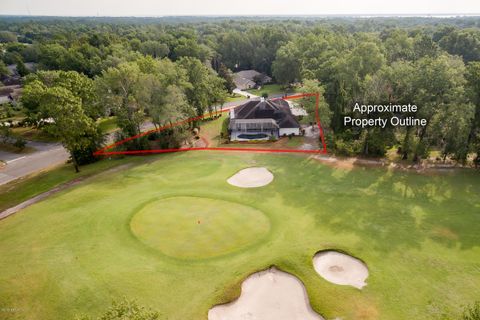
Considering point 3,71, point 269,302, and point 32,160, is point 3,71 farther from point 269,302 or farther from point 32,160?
point 269,302

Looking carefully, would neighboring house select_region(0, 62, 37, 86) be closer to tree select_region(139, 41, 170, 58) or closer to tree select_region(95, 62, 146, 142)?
tree select_region(139, 41, 170, 58)

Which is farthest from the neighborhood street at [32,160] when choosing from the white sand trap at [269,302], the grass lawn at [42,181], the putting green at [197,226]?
the white sand trap at [269,302]

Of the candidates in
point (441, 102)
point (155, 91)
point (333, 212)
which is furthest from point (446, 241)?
point (155, 91)

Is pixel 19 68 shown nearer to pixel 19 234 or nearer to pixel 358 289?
pixel 19 234

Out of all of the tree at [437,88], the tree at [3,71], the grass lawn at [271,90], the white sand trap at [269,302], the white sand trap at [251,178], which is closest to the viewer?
the white sand trap at [269,302]

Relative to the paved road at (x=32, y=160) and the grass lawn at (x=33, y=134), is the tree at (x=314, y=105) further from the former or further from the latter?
the grass lawn at (x=33, y=134)

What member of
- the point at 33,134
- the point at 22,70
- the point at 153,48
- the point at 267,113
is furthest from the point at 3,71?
the point at 267,113
